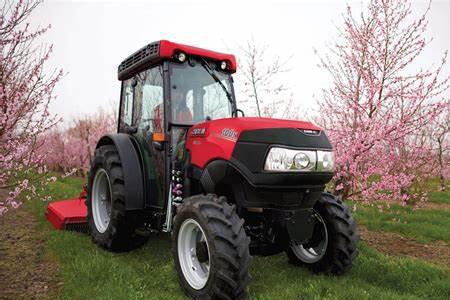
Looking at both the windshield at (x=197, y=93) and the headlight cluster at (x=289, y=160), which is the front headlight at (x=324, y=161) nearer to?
the headlight cluster at (x=289, y=160)

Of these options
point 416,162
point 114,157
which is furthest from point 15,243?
point 416,162

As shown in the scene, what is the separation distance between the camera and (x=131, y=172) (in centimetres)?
408

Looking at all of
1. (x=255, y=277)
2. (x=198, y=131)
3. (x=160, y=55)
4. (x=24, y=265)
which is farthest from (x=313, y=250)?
(x=24, y=265)

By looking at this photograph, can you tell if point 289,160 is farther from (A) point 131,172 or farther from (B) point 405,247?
(B) point 405,247

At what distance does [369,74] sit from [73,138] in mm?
27248

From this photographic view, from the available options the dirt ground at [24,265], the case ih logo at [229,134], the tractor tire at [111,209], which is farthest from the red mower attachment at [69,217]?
the case ih logo at [229,134]

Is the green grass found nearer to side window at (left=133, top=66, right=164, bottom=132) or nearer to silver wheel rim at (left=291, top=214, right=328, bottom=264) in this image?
silver wheel rim at (left=291, top=214, right=328, bottom=264)

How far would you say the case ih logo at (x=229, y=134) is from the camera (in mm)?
3300

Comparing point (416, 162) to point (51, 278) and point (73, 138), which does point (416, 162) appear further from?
point (73, 138)

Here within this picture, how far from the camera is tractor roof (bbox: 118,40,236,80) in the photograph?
153 inches

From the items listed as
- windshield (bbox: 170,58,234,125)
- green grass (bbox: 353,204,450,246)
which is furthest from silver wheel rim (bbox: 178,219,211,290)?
green grass (bbox: 353,204,450,246)

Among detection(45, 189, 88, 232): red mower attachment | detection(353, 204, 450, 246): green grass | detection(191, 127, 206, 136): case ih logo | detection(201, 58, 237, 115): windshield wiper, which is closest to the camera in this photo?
detection(191, 127, 206, 136): case ih logo

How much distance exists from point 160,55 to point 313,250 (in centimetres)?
270

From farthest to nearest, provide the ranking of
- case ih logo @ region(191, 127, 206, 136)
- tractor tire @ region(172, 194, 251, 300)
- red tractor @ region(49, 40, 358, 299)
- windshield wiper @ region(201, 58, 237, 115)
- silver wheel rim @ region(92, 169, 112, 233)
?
silver wheel rim @ region(92, 169, 112, 233), windshield wiper @ region(201, 58, 237, 115), case ih logo @ region(191, 127, 206, 136), red tractor @ region(49, 40, 358, 299), tractor tire @ region(172, 194, 251, 300)
